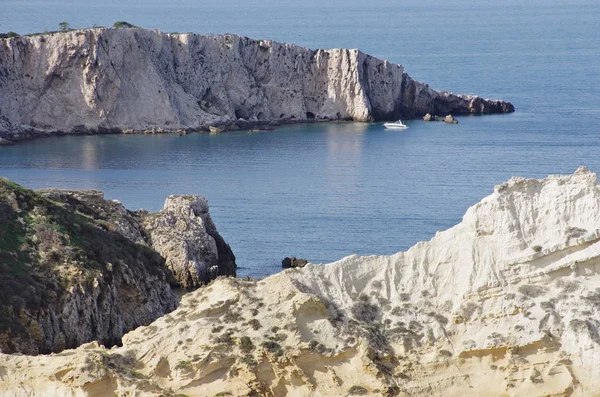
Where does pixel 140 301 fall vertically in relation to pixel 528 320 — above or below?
below

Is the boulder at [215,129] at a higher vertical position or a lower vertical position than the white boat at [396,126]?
lower

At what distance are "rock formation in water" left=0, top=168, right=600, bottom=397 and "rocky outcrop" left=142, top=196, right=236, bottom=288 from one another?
22.2 meters

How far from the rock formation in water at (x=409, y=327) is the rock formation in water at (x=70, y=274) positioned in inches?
356

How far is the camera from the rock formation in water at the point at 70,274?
3575 centimetres

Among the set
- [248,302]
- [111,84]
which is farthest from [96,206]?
[111,84]

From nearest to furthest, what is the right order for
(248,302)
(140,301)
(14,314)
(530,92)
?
(248,302) → (14,314) → (140,301) → (530,92)

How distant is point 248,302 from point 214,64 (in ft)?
311

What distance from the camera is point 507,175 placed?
85250mm

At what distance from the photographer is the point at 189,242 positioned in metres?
50.7

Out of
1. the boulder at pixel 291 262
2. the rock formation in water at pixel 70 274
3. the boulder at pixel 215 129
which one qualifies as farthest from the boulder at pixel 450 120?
the rock formation in water at pixel 70 274

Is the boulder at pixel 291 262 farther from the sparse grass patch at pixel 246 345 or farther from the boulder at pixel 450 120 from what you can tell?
the boulder at pixel 450 120

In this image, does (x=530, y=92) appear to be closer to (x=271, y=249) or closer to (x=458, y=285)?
(x=271, y=249)

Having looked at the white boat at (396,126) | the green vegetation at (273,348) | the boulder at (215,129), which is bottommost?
the boulder at (215,129)

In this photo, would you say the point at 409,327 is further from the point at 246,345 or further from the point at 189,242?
the point at 189,242
